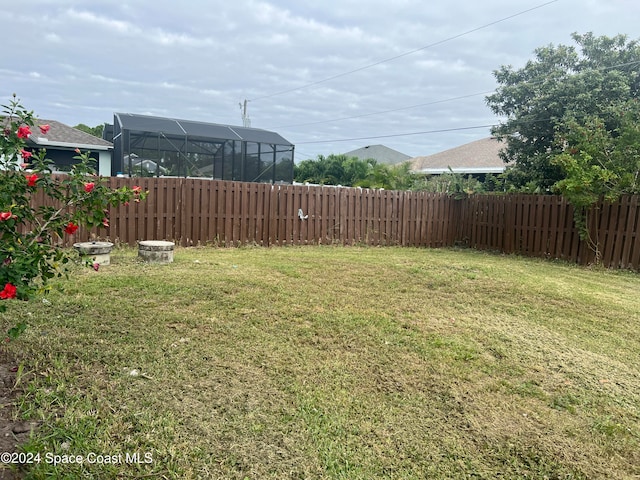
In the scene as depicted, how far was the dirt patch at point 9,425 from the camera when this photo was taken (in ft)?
6.62

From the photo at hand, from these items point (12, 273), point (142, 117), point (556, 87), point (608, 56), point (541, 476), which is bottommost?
point (541, 476)

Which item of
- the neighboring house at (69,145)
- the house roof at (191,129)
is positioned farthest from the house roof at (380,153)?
the neighboring house at (69,145)

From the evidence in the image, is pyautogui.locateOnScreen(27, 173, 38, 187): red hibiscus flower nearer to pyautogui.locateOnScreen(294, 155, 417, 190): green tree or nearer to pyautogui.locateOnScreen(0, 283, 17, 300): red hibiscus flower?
pyautogui.locateOnScreen(0, 283, 17, 300): red hibiscus flower

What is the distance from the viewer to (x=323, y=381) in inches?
120

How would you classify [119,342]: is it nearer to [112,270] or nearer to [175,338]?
[175,338]

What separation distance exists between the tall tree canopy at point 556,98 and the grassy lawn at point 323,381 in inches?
284

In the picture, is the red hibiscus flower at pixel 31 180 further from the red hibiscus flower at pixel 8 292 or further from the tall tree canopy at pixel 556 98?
the tall tree canopy at pixel 556 98

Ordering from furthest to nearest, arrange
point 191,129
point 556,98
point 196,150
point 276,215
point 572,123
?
point 191,129 < point 196,150 < point 556,98 < point 276,215 < point 572,123

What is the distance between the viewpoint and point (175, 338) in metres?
3.63

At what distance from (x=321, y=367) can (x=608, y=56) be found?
528 inches

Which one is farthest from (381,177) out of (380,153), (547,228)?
(380,153)

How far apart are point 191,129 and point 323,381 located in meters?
12.9

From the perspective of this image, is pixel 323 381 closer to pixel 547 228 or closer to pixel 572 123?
pixel 547 228

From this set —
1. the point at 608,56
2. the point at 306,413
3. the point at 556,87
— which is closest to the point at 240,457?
the point at 306,413
